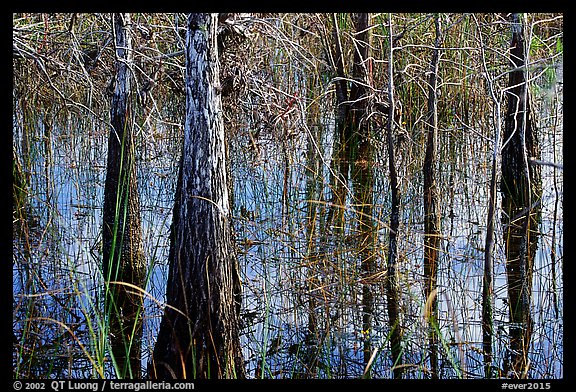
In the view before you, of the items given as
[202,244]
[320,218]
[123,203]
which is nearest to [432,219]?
[320,218]

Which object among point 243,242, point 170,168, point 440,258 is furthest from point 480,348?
point 170,168

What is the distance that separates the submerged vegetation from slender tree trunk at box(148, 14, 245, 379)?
259 millimetres

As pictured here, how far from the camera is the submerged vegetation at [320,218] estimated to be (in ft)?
14.4

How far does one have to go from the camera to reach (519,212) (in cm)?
682

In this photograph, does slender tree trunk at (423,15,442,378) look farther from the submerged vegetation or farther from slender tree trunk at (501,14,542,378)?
slender tree trunk at (501,14,542,378)

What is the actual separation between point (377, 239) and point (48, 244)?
2.80 meters

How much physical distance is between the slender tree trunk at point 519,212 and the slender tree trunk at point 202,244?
1.66 meters

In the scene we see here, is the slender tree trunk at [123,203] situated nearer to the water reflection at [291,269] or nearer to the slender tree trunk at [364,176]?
the water reflection at [291,269]

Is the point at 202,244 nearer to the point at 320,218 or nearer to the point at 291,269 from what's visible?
the point at 291,269

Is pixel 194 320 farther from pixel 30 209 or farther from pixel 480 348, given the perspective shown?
pixel 30 209

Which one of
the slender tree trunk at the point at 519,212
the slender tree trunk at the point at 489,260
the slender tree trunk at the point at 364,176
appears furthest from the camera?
the slender tree trunk at the point at 364,176

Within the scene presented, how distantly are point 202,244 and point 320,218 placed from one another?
→ 284 cm

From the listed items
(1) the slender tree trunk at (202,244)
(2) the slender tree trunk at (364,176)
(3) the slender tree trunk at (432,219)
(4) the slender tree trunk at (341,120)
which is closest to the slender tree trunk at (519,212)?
(3) the slender tree trunk at (432,219)
